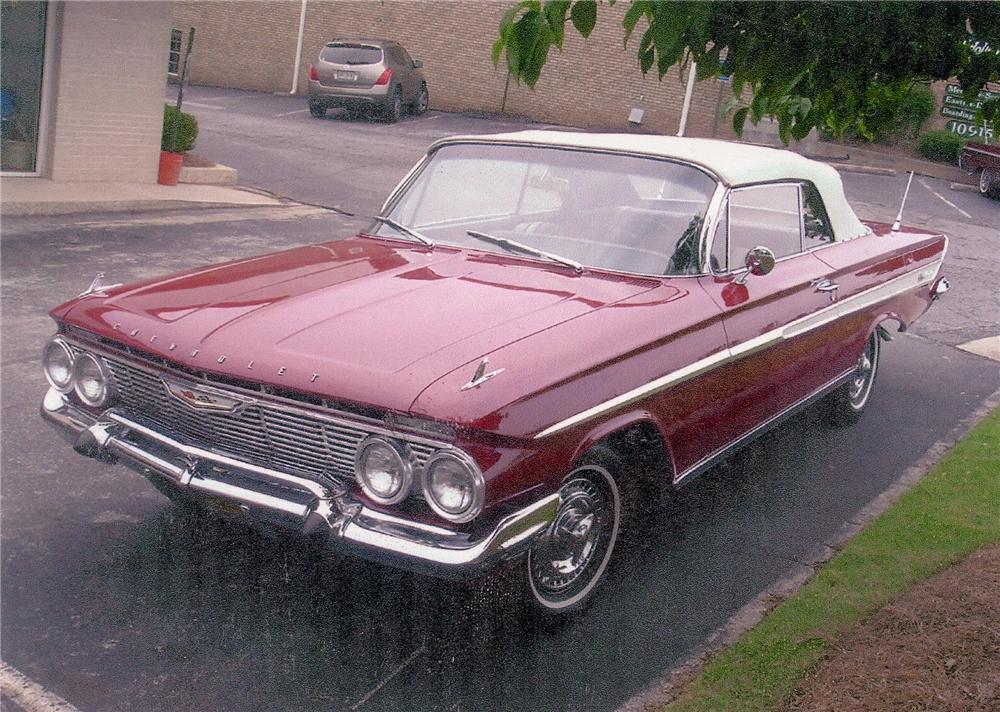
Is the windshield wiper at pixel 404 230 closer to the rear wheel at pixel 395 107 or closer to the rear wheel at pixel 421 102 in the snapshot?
the rear wheel at pixel 395 107

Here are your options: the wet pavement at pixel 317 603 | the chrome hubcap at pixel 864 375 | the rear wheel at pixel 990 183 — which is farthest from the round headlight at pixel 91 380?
the rear wheel at pixel 990 183

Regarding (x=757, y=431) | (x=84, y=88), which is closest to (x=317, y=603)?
(x=757, y=431)

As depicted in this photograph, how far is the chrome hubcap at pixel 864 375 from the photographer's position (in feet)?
22.3

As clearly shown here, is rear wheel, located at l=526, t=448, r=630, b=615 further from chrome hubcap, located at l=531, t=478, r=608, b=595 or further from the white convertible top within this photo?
the white convertible top

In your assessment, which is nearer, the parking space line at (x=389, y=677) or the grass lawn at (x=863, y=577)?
the parking space line at (x=389, y=677)

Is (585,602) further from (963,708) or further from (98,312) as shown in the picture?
(98,312)

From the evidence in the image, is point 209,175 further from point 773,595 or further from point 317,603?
point 773,595

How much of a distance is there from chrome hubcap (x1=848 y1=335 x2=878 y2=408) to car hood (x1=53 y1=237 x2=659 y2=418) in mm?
2806

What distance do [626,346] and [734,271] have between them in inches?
45.1

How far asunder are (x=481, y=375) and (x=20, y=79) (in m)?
11.4

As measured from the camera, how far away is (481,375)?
3.38 m

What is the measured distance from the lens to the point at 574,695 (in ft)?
11.7

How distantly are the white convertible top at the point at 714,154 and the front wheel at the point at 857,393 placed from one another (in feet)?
3.25

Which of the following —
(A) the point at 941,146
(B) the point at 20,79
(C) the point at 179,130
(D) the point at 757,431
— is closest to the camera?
(D) the point at 757,431
